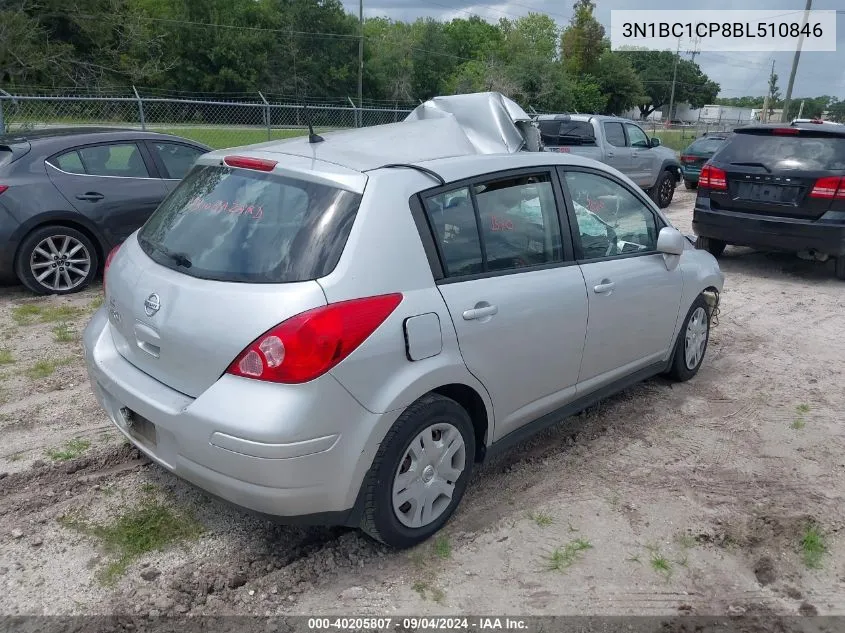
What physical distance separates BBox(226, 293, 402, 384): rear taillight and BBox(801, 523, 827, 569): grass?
230cm

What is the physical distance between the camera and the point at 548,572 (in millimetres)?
3074

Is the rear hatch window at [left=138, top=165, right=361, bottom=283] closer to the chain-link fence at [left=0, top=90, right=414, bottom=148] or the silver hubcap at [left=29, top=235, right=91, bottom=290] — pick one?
the silver hubcap at [left=29, top=235, right=91, bottom=290]

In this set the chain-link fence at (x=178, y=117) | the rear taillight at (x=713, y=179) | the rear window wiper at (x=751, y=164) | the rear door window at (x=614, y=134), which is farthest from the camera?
the chain-link fence at (x=178, y=117)

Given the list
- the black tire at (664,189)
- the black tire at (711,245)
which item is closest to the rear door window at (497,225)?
the black tire at (711,245)

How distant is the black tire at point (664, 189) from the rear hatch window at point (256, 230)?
12534 mm

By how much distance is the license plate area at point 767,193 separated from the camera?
817 centimetres

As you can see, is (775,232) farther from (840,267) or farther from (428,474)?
(428,474)

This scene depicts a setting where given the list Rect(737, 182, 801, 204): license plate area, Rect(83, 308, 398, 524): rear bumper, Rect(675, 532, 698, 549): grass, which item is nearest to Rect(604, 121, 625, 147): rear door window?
Rect(737, 182, 801, 204): license plate area

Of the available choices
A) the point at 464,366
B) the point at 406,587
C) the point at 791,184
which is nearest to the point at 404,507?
the point at 406,587

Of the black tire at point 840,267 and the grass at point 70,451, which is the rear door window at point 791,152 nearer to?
the black tire at point 840,267

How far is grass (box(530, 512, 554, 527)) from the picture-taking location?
3420mm

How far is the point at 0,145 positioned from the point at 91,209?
3.24ft

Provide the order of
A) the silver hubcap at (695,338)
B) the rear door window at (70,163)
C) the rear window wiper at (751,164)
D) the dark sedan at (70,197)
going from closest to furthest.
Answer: the silver hubcap at (695,338) < the dark sedan at (70,197) < the rear door window at (70,163) < the rear window wiper at (751,164)

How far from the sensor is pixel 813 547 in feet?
10.9
